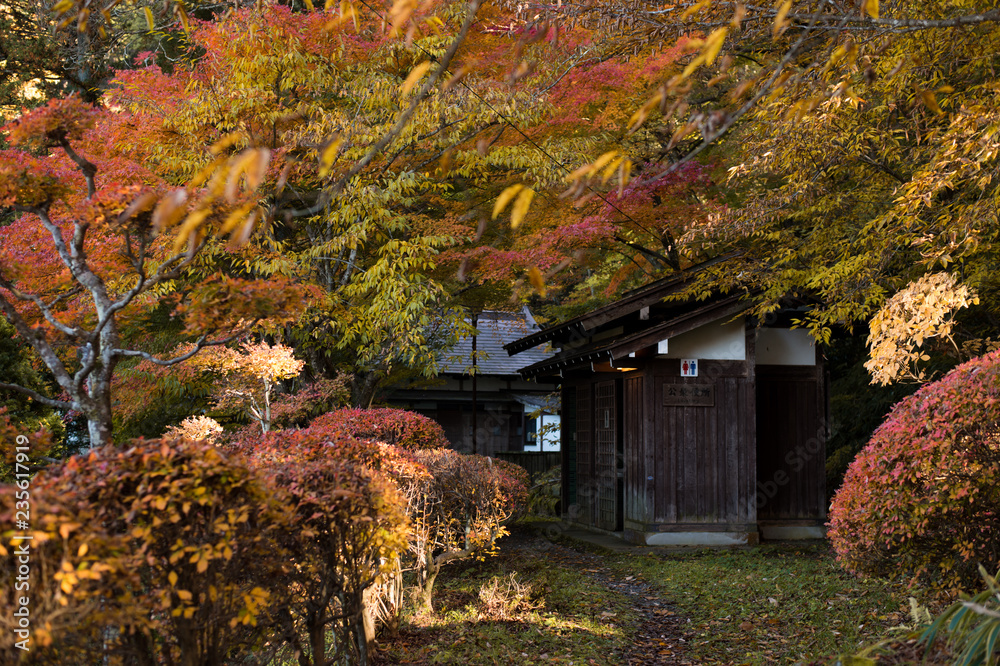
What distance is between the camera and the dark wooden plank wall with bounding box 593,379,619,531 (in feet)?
43.3

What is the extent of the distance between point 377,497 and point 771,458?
10.2 metres

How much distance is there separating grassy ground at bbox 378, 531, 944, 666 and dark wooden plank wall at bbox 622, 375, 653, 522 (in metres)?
1.77

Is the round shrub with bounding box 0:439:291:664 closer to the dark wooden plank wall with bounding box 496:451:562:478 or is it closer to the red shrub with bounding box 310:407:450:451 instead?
the red shrub with bounding box 310:407:450:451

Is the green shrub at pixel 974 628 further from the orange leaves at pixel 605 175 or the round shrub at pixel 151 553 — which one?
the round shrub at pixel 151 553

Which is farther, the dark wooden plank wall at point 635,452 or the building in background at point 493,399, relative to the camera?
the building in background at point 493,399

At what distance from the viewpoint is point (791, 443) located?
12703 millimetres

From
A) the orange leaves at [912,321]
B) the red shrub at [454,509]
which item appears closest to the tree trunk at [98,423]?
the red shrub at [454,509]

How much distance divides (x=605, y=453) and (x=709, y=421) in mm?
2239

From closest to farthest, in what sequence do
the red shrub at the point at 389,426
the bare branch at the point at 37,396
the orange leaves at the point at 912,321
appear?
the bare branch at the point at 37,396 < the orange leaves at the point at 912,321 < the red shrub at the point at 389,426

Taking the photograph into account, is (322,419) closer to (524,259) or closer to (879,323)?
(524,259)

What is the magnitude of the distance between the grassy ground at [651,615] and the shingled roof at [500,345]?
42.2 ft

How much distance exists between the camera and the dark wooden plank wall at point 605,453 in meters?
13.2

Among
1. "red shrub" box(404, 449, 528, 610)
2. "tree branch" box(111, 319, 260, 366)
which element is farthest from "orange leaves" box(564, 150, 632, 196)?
"red shrub" box(404, 449, 528, 610)

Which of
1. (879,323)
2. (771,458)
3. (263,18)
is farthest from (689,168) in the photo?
(263,18)
